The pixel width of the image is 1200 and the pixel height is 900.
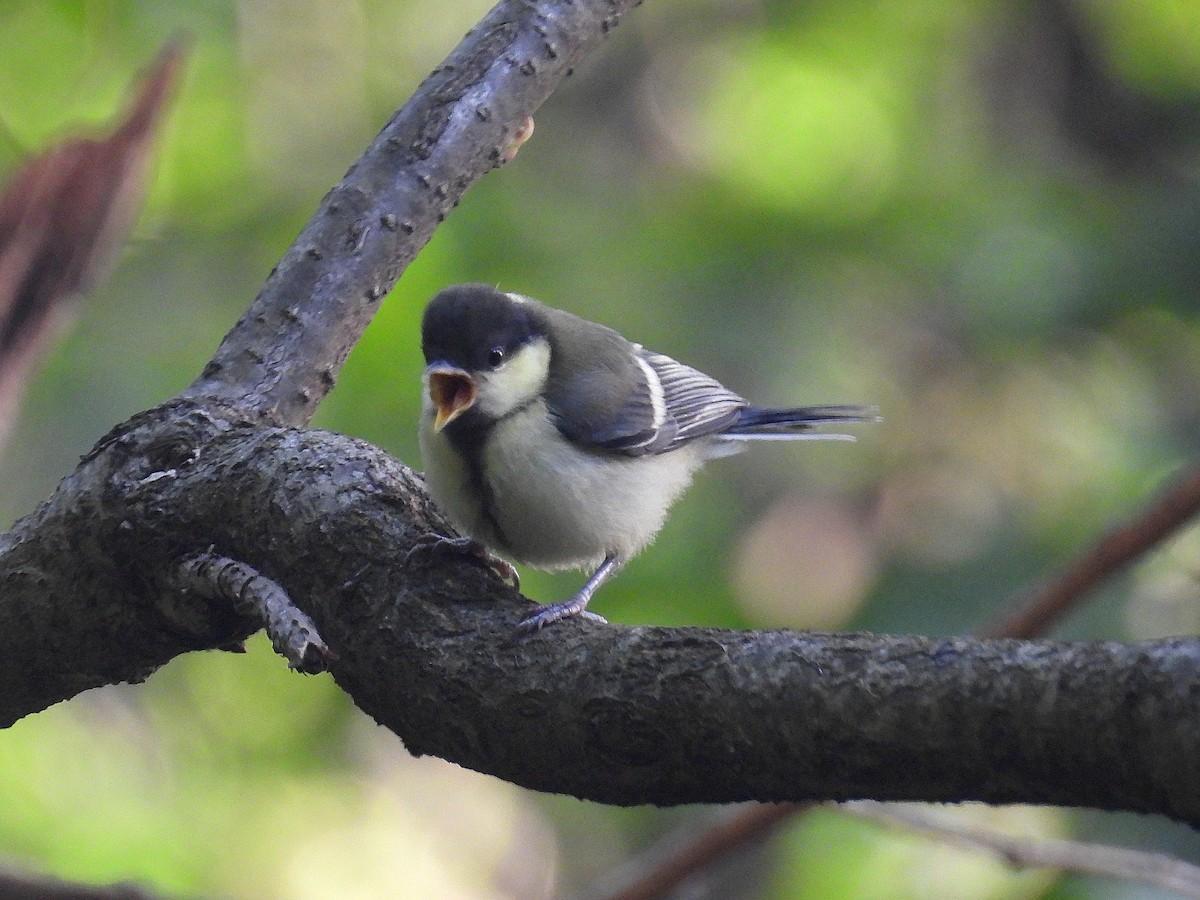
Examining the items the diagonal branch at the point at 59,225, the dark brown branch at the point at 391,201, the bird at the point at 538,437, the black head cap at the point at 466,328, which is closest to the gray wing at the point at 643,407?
the bird at the point at 538,437

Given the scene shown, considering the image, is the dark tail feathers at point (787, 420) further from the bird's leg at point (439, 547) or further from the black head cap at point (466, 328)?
the bird's leg at point (439, 547)

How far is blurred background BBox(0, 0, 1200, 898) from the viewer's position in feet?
10.2

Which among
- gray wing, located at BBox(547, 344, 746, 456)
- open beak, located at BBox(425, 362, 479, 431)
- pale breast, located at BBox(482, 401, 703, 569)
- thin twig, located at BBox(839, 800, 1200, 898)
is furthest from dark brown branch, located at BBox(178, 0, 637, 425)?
thin twig, located at BBox(839, 800, 1200, 898)

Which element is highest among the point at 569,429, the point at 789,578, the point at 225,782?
the point at 569,429

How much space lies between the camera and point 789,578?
138 inches

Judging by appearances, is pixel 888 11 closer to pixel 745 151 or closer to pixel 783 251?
pixel 745 151

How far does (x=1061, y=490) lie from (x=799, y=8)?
199 centimetres

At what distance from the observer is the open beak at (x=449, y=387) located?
2.18 m

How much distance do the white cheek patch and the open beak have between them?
0.02 m

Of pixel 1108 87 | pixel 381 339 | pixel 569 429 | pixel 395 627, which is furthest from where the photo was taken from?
pixel 1108 87

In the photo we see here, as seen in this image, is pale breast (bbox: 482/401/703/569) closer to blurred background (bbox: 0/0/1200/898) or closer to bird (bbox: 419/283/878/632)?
bird (bbox: 419/283/878/632)

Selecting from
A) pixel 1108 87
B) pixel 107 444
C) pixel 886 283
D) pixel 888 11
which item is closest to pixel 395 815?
pixel 886 283

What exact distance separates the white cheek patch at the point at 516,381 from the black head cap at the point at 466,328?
29 millimetres

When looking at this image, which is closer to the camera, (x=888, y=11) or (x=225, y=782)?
(x=225, y=782)
